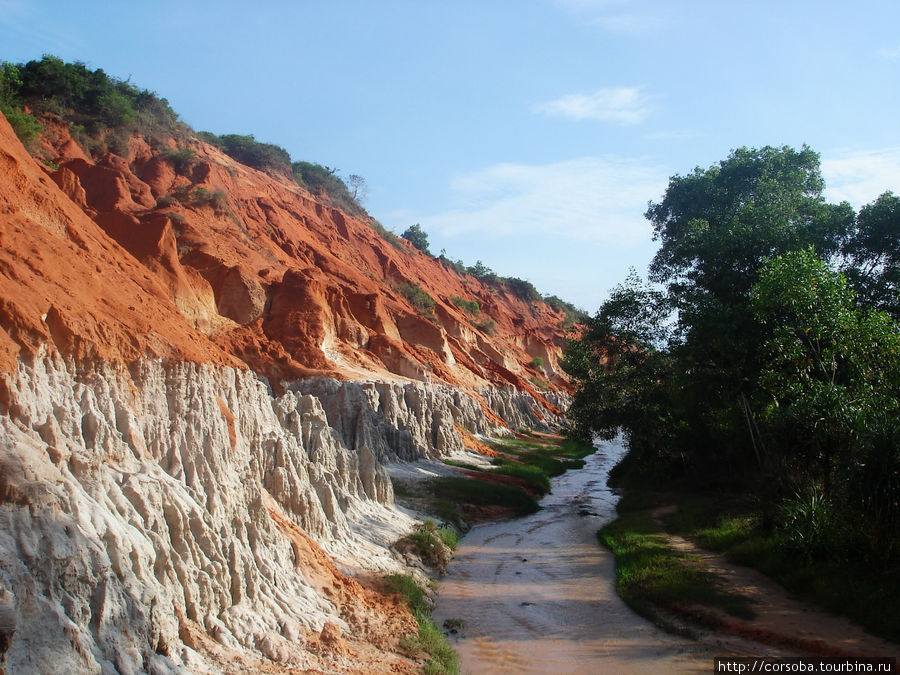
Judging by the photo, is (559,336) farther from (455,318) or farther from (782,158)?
(782,158)

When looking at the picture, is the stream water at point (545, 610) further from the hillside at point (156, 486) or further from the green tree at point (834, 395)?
the green tree at point (834, 395)

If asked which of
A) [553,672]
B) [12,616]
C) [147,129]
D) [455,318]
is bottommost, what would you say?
[553,672]

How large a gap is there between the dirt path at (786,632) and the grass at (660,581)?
0.40 metres

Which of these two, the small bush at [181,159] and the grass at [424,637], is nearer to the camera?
the grass at [424,637]

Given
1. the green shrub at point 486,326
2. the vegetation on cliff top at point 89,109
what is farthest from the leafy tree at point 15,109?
the green shrub at point 486,326

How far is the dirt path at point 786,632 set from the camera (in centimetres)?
1038

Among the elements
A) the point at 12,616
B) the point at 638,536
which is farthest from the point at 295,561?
the point at 638,536

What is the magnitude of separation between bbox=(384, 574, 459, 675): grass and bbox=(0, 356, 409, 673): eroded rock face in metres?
1.33

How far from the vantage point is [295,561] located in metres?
11.4

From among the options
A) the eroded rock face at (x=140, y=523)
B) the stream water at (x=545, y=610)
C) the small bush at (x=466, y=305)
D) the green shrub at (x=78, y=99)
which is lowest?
the stream water at (x=545, y=610)

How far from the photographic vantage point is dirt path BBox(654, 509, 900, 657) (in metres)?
10.4

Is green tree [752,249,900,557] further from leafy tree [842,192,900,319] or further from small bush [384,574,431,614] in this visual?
small bush [384,574,431,614]

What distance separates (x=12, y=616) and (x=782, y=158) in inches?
1377

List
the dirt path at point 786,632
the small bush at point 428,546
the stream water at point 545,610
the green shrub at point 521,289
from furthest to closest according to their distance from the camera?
the green shrub at point 521,289 → the small bush at point 428,546 → the stream water at point 545,610 → the dirt path at point 786,632
